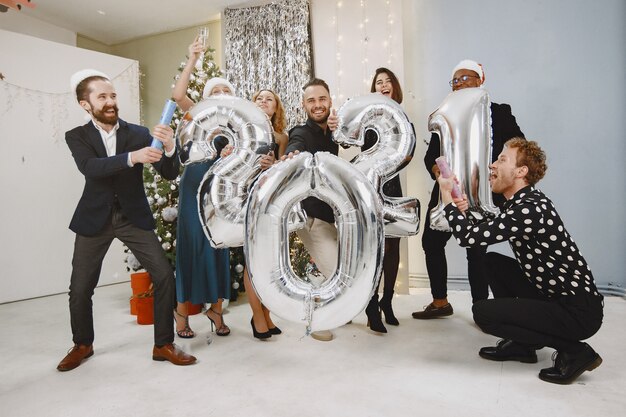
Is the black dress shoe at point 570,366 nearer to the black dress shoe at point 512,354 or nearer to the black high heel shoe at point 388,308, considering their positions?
the black dress shoe at point 512,354

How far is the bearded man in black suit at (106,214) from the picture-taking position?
6.96ft

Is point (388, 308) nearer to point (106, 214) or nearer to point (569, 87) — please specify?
point (106, 214)

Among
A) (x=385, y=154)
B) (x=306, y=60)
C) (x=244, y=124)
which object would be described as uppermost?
(x=306, y=60)

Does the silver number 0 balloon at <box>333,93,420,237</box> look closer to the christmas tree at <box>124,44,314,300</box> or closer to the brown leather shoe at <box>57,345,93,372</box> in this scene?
the brown leather shoe at <box>57,345,93,372</box>

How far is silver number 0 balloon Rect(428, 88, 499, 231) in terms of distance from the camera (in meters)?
1.75

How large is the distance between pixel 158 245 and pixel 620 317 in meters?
2.83

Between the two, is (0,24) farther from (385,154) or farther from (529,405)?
(529,405)

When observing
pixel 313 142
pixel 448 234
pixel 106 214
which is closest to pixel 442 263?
pixel 448 234

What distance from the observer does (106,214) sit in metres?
2.17

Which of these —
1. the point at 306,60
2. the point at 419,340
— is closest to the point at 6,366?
the point at 419,340

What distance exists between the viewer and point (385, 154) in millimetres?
1795

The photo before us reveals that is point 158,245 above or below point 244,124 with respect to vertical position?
below

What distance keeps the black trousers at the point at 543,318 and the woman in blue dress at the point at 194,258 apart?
1.48m

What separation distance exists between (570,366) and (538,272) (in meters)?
0.40
